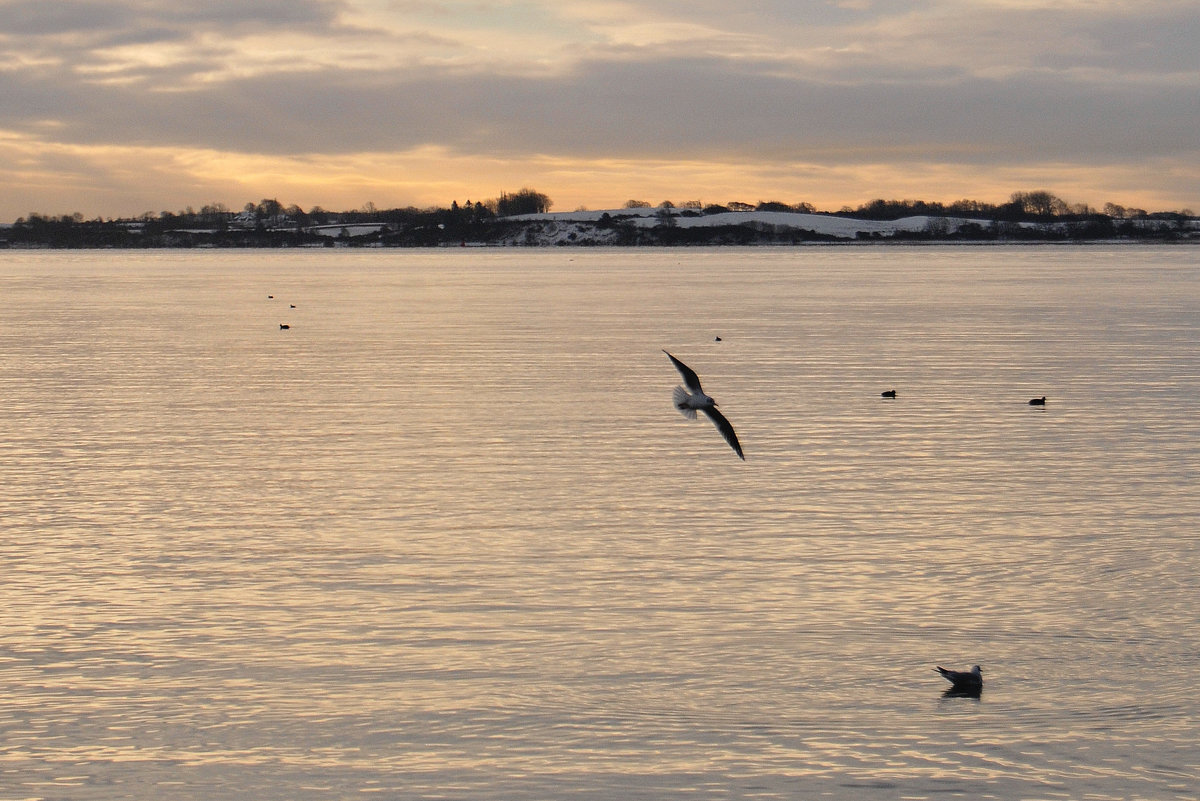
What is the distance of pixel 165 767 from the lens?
11.0m

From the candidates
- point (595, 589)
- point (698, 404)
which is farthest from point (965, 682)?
point (595, 589)

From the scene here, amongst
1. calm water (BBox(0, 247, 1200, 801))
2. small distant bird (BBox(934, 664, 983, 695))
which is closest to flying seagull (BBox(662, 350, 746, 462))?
calm water (BBox(0, 247, 1200, 801))

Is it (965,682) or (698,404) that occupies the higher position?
(698,404)

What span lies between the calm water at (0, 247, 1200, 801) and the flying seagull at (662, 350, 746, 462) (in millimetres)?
2083

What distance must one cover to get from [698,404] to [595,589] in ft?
10.3

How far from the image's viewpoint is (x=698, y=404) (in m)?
13.3

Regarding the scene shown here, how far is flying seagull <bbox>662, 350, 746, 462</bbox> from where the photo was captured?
12273 mm

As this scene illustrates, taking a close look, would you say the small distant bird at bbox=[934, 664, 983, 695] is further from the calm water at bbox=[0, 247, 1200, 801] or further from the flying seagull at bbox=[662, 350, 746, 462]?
the flying seagull at bbox=[662, 350, 746, 462]

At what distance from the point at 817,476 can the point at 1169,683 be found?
30.5 feet

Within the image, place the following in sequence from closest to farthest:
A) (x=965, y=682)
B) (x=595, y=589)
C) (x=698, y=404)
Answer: (x=965, y=682) → (x=698, y=404) → (x=595, y=589)

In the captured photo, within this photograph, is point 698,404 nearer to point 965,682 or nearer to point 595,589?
point 595,589

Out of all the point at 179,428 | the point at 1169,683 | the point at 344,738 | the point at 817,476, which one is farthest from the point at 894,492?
the point at 179,428

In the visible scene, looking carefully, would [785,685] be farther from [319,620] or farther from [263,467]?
[263,467]

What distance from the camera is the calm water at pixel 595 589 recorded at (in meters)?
11.3
